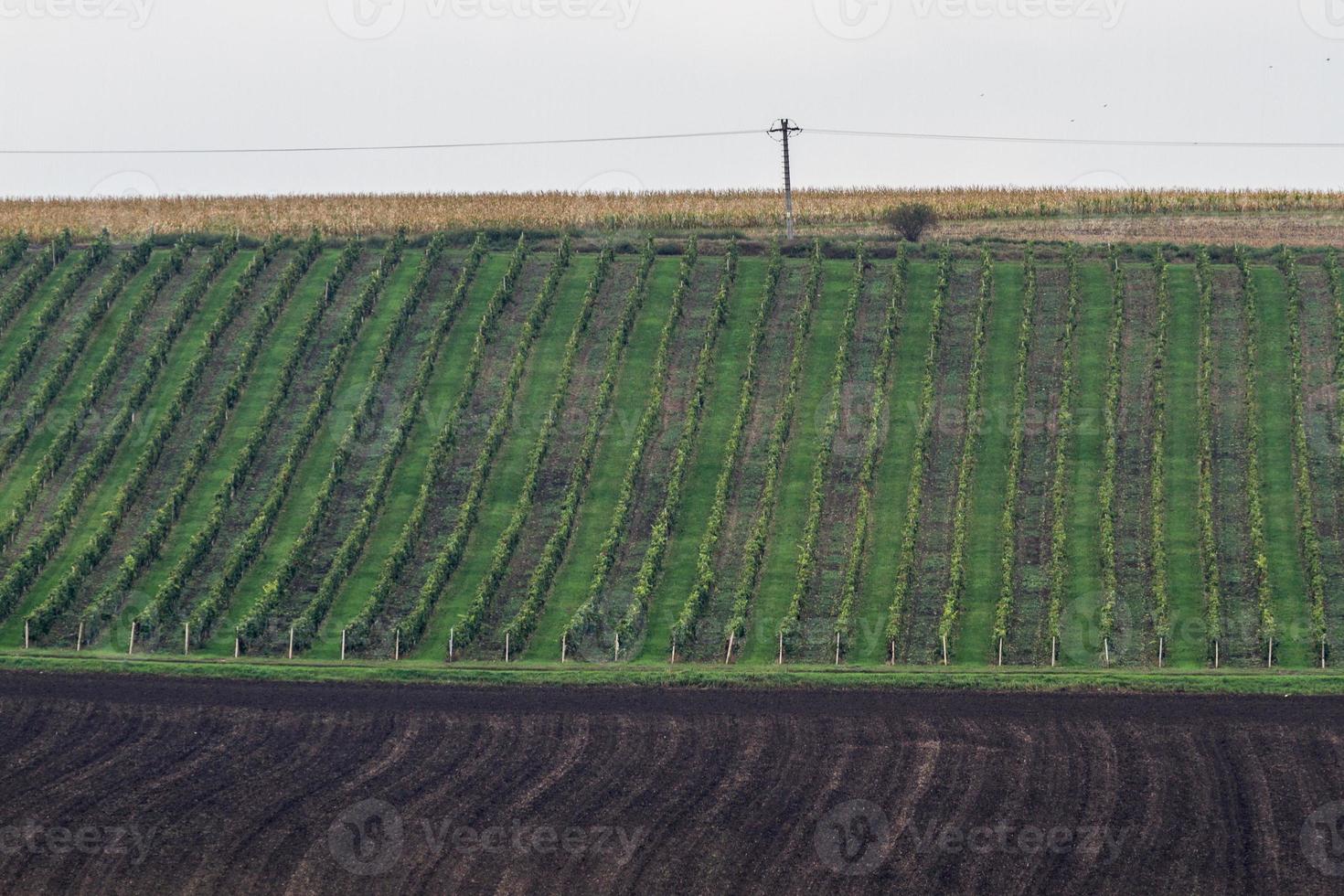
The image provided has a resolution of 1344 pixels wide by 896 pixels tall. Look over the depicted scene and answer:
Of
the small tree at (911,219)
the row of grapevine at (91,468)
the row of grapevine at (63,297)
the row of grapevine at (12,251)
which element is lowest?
the row of grapevine at (91,468)

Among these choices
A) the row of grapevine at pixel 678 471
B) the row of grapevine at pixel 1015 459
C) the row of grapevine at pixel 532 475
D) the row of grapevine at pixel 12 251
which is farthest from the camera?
the row of grapevine at pixel 12 251

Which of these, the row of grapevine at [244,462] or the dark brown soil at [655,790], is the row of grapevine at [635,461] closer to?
the dark brown soil at [655,790]

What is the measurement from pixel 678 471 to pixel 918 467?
8.80 meters

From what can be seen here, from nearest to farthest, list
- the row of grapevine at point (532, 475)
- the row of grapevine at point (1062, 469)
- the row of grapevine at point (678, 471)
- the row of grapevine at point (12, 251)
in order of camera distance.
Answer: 1. the row of grapevine at point (1062, 469)
2. the row of grapevine at point (532, 475)
3. the row of grapevine at point (678, 471)
4. the row of grapevine at point (12, 251)

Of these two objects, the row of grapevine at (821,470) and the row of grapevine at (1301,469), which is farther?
the row of grapevine at (821,470)

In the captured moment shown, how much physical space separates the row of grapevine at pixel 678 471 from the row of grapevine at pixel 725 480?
4.26 feet

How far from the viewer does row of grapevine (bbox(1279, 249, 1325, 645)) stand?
59.6m

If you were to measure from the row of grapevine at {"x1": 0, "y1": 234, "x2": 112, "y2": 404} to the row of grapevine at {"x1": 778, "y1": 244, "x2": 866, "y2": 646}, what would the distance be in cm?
3339

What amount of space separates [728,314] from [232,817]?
43.2m

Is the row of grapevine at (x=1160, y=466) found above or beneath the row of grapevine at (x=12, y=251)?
beneath

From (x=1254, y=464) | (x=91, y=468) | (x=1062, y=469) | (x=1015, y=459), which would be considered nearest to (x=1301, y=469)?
(x=1254, y=464)

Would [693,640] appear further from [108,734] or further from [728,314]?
[728,314]

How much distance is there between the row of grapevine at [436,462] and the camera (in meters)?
61.2

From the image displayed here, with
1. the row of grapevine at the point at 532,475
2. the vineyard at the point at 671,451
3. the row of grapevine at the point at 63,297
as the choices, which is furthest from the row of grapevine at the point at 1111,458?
the row of grapevine at the point at 63,297
